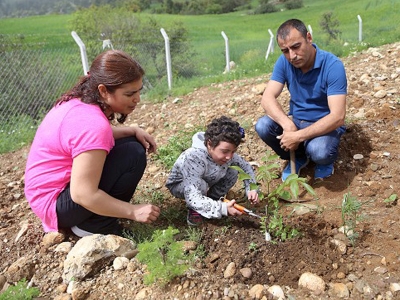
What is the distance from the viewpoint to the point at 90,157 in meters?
1.96

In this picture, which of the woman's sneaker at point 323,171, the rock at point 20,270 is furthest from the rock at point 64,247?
the woman's sneaker at point 323,171

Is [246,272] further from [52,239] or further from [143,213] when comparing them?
[52,239]

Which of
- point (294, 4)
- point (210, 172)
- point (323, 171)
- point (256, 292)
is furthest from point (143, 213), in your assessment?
point (294, 4)

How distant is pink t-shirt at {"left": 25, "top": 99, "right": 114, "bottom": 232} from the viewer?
197 centimetres

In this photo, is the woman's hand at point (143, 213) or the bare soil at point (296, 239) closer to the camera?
the bare soil at point (296, 239)

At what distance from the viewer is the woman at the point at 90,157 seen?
6.53 ft

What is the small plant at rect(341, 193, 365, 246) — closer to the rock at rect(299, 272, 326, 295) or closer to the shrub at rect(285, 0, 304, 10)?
the rock at rect(299, 272, 326, 295)

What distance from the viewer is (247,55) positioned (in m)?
15.4

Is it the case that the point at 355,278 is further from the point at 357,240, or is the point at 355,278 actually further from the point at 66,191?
the point at 66,191

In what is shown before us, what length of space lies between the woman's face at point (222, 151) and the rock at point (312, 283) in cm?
82

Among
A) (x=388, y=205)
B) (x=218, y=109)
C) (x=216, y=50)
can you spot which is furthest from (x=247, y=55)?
(x=388, y=205)

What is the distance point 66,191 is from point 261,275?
1192mm

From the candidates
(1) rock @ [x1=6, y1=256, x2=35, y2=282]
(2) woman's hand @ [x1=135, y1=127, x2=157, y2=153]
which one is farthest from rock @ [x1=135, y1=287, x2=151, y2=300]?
(2) woman's hand @ [x1=135, y1=127, x2=157, y2=153]

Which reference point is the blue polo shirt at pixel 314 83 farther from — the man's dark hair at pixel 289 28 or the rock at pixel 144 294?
the rock at pixel 144 294
